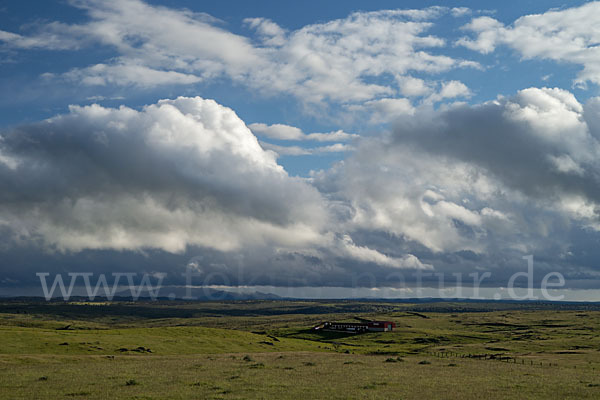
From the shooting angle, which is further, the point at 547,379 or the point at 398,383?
the point at 547,379

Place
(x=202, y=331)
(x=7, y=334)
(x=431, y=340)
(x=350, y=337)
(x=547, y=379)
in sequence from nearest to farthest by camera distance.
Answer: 1. (x=547, y=379)
2. (x=7, y=334)
3. (x=202, y=331)
4. (x=431, y=340)
5. (x=350, y=337)

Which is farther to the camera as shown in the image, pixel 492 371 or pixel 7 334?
pixel 7 334

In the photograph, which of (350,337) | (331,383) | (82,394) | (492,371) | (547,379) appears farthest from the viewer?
(350,337)

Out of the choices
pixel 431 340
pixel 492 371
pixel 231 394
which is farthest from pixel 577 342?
pixel 231 394

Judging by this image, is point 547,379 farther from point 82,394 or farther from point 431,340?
point 431,340

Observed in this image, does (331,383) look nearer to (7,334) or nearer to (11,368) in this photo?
(11,368)

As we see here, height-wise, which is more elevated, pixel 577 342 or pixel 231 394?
pixel 231 394

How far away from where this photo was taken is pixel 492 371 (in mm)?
65250

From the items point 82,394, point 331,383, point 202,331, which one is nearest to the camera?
point 82,394

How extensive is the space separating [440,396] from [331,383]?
11500 mm

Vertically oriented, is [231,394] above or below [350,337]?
above

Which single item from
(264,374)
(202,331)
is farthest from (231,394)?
(202,331)

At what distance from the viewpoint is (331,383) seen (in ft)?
165

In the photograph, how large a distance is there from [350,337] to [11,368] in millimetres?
134517
